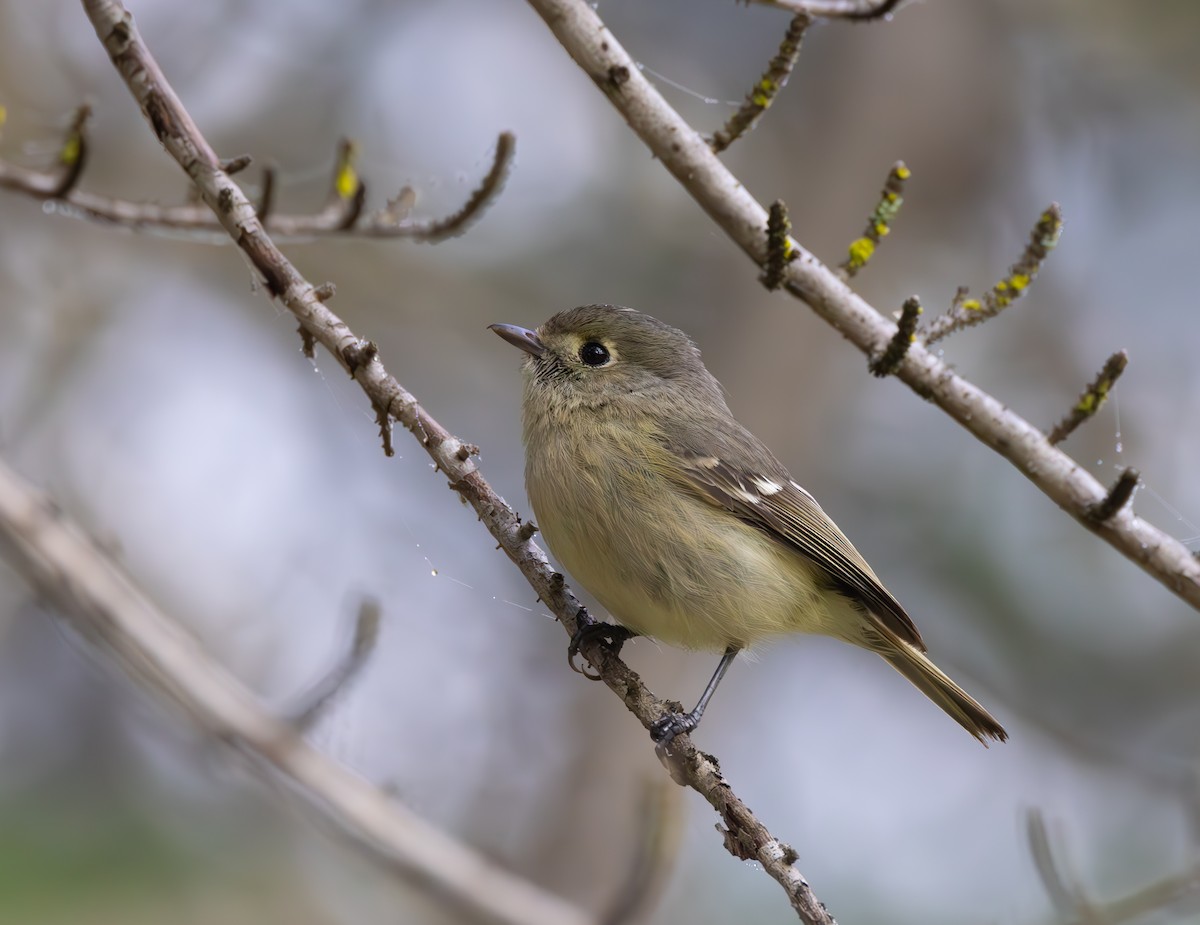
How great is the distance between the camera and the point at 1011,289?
10.5ft

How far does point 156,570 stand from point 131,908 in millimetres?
1584

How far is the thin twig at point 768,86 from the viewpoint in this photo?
295 centimetres

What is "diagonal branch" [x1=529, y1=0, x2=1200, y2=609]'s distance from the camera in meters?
3.11

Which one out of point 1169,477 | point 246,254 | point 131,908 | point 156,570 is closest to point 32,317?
point 156,570

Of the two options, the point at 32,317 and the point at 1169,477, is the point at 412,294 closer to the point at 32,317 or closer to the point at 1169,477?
the point at 32,317

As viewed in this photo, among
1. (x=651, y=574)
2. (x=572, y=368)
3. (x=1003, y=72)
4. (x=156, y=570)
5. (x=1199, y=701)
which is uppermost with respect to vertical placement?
(x=1003, y=72)

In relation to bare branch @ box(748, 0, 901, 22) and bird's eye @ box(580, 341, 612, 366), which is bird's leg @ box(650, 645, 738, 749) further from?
bare branch @ box(748, 0, 901, 22)

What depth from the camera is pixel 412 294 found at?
7.62 meters

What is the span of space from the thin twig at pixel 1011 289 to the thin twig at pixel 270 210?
126cm

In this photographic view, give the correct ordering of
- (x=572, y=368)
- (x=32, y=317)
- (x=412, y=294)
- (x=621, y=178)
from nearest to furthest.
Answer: (x=572, y=368), (x=32, y=317), (x=412, y=294), (x=621, y=178)

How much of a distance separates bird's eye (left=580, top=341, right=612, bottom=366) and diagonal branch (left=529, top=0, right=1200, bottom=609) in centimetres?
90

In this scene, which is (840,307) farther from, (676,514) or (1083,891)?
(1083,891)

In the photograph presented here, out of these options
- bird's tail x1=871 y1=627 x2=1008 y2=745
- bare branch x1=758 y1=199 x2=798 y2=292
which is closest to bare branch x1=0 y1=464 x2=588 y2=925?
bare branch x1=758 y1=199 x2=798 y2=292

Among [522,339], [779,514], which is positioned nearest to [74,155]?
[522,339]
